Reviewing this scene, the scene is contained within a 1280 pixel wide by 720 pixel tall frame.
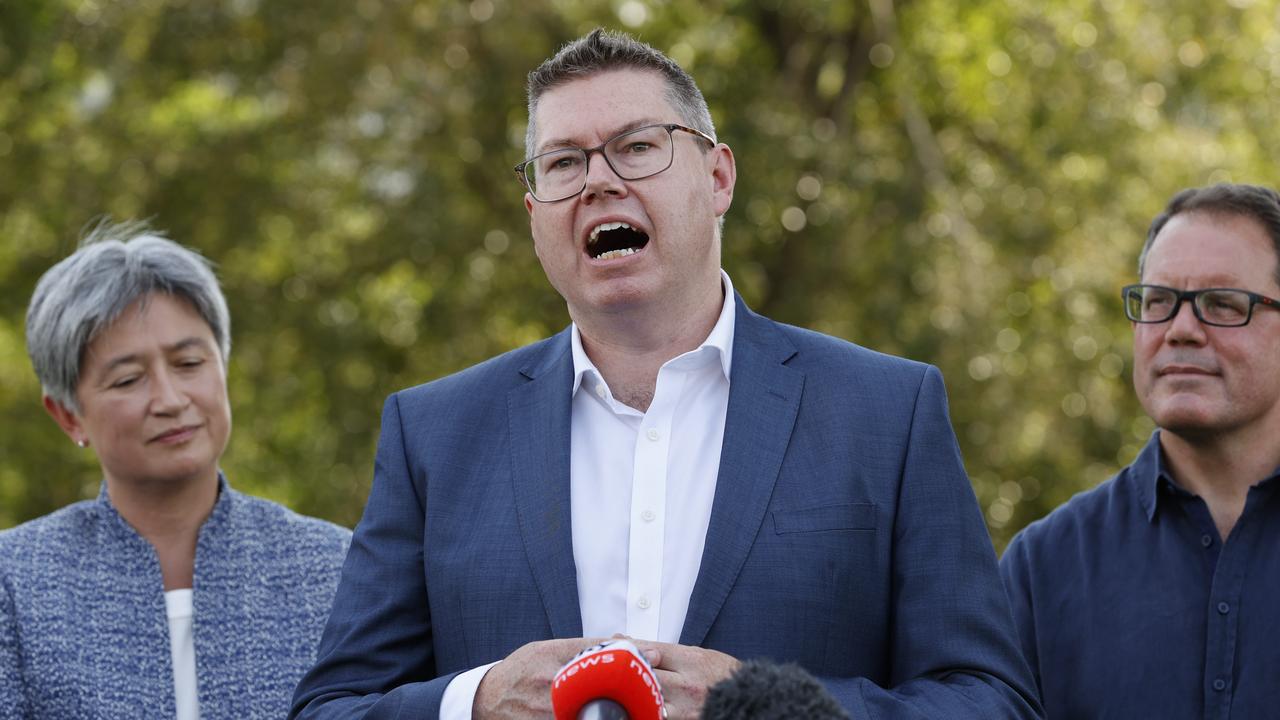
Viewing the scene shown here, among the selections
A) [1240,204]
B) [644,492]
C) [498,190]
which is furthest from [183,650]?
[498,190]

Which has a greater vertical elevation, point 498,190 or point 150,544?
point 498,190

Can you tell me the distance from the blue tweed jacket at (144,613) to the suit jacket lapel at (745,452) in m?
1.50

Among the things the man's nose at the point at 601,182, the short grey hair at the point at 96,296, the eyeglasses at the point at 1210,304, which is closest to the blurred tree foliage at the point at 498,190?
the eyeglasses at the point at 1210,304

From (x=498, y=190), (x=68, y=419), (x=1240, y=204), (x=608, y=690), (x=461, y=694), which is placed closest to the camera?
(x=608, y=690)

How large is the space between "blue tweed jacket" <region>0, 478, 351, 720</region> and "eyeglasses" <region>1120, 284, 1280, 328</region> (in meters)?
2.22

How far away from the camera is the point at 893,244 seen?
31.7ft

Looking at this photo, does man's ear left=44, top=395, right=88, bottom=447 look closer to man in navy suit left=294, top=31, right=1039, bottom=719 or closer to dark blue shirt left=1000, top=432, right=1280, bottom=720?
man in navy suit left=294, top=31, right=1039, bottom=719

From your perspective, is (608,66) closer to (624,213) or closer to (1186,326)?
(624,213)

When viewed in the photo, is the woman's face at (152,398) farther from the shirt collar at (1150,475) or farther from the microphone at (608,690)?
the shirt collar at (1150,475)

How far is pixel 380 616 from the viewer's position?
2.86m

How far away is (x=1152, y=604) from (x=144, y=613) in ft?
8.18

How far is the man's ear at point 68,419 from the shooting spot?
154 inches

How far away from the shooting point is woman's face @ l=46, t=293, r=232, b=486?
12.4 ft

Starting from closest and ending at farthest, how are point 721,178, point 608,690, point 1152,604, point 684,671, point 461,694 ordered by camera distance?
point 608,690
point 684,671
point 461,694
point 721,178
point 1152,604
